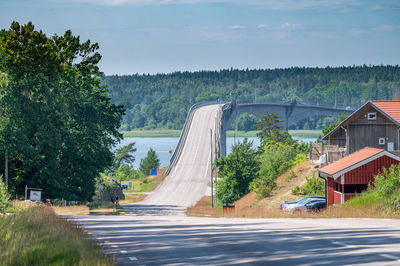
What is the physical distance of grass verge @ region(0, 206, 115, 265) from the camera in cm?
1216

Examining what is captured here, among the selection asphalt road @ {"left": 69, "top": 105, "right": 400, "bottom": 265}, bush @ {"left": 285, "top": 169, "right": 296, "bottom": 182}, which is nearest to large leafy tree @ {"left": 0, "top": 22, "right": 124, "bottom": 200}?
bush @ {"left": 285, "top": 169, "right": 296, "bottom": 182}

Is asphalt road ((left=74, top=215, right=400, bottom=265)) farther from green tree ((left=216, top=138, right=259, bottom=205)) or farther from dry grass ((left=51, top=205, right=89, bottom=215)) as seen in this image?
green tree ((left=216, top=138, right=259, bottom=205))

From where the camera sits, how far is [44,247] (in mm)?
13578

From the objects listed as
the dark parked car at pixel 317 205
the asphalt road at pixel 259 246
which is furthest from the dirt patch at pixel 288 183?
the asphalt road at pixel 259 246

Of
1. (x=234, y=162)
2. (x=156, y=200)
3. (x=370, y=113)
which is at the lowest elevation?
(x=156, y=200)

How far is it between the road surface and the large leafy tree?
9.53 metres

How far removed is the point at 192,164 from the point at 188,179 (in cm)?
1000

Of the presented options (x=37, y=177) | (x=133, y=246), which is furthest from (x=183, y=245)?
(x=37, y=177)

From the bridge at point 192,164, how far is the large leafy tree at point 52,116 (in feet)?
24.6

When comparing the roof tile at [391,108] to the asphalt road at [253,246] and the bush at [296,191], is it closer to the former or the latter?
the bush at [296,191]

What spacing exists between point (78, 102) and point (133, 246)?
45220mm

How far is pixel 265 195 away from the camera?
203 feet

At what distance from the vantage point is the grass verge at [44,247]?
1216cm

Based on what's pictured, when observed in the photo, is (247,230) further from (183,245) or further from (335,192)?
(335,192)
